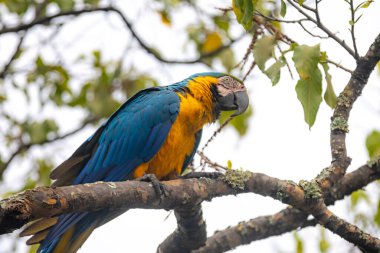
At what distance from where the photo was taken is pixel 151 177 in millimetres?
2742

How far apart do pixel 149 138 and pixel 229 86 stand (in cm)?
64

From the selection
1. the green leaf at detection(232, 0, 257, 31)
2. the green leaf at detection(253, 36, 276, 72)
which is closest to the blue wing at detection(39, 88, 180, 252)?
the green leaf at detection(253, 36, 276, 72)

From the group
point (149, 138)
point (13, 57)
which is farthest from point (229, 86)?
point (13, 57)

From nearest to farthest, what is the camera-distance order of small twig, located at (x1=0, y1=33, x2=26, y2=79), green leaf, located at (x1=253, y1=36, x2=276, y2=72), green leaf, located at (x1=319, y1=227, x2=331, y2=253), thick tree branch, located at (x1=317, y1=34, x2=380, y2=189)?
green leaf, located at (x1=253, y1=36, x2=276, y2=72), thick tree branch, located at (x1=317, y1=34, x2=380, y2=189), green leaf, located at (x1=319, y1=227, x2=331, y2=253), small twig, located at (x1=0, y1=33, x2=26, y2=79)

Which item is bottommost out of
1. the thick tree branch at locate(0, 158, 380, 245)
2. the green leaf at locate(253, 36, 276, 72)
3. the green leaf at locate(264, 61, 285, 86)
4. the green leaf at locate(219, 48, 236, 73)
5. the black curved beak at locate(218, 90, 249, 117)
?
the thick tree branch at locate(0, 158, 380, 245)

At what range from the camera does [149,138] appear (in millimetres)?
3467

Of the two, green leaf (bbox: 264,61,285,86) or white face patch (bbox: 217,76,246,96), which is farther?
white face patch (bbox: 217,76,246,96)

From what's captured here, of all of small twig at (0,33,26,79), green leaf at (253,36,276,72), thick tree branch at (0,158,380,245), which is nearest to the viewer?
thick tree branch at (0,158,380,245)

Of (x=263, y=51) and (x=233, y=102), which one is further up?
(x=233, y=102)

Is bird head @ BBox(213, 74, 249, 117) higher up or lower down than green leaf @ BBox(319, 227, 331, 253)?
higher up

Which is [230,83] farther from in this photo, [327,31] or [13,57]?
[13,57]

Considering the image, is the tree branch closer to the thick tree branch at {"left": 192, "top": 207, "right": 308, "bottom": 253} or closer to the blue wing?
the blue wing

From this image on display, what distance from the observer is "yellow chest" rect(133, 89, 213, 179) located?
11.5ft

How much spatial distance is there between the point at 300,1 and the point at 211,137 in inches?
42.9
